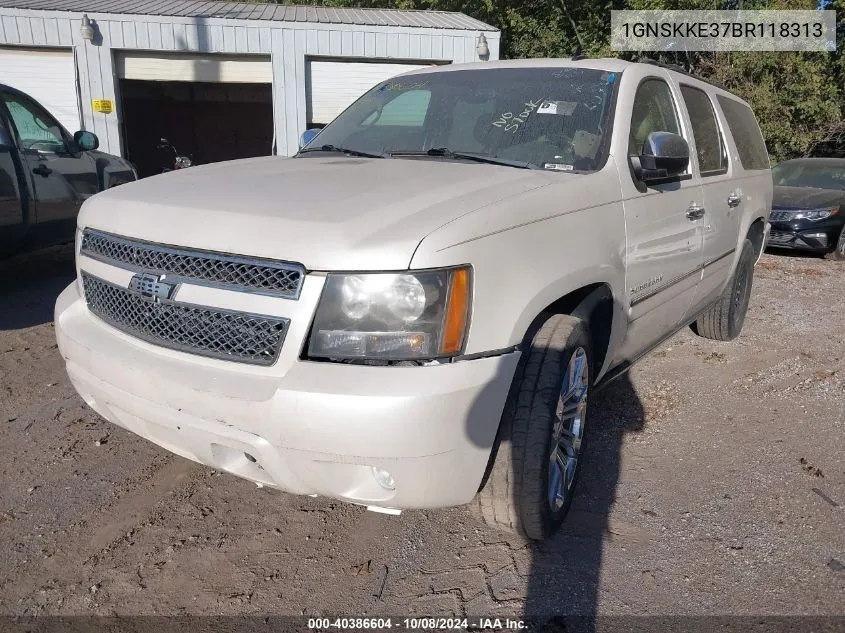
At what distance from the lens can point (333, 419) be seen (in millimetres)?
1990

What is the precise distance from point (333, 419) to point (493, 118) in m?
1.94

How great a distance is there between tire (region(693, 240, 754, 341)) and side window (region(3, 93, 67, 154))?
5.73m

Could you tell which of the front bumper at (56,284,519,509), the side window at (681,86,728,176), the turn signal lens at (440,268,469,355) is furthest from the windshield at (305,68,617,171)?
the front bumper at (56,284,519,509)

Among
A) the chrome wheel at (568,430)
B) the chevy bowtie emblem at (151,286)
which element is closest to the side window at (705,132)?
the chrome wheel at (568,430)

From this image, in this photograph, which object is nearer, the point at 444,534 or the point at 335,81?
the point at 444,534

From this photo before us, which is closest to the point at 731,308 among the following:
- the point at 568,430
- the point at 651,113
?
the point at 651,113

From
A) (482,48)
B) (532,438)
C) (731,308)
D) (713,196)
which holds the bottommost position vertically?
(731,308)

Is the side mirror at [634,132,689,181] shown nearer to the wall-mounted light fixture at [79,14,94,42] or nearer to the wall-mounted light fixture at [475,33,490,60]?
the wall-mounted light fixture at [475,33,490,60]

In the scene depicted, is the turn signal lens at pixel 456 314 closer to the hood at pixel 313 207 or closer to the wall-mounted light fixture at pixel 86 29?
the hood at pixel 313 207

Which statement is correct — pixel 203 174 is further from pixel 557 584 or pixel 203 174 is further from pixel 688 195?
pixel 688 195

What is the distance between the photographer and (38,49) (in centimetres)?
1143

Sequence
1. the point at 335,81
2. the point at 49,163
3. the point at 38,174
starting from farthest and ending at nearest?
the point at 335,81, the point at 49,163, the point at 38,174

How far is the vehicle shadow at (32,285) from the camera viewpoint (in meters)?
5.53

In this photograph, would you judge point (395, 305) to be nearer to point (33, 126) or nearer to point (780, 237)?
point (33, 126)
